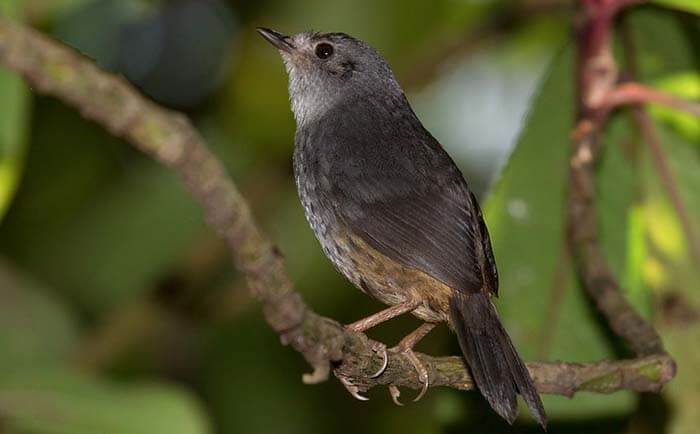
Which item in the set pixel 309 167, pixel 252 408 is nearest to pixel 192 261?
pixel 252 408

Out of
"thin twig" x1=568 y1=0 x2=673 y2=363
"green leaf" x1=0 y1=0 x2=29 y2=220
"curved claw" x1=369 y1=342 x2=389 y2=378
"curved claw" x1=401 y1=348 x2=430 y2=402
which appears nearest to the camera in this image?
"curved claw" x1=369 y1=342 x2=389 y2=378

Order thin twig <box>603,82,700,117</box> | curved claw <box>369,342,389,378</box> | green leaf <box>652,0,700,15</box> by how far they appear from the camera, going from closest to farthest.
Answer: curved claw <box>369,342,389,378</box>, green leaf <box>652,0,700,15</box>, thin twig <box>603,82,700,117</box>

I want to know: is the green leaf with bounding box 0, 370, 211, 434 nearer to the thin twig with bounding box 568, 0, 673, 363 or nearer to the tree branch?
the tree branch

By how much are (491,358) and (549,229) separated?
130cm

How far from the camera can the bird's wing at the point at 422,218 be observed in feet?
10.2

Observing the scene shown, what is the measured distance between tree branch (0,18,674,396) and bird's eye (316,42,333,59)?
195cm

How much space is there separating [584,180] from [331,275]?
2020 mm

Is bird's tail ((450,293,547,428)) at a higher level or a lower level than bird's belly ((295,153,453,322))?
higher

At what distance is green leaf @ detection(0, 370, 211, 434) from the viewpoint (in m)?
3.05

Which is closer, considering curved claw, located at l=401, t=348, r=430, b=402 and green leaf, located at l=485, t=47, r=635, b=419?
curved claw, located at l=401, t=348, r=430, b=402

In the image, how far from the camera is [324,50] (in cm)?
422

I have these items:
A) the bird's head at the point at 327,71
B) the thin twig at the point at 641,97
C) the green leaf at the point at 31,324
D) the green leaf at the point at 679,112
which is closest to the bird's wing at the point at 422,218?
the bird's head at the point at 327,71

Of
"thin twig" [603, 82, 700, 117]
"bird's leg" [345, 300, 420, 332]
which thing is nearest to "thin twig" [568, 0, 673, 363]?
"thin twig" [603, 82, 700, 117]

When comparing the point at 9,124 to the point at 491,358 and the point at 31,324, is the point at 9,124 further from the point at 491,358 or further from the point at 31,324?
the point at 31,324
